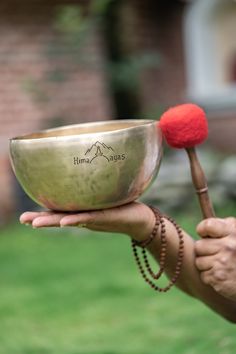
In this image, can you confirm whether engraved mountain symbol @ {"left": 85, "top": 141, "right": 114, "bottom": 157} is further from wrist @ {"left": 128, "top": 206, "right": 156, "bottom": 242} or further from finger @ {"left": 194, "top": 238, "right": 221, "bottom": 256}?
finger @ {"left": 194, "top": 238, "right": 221, "bottom": 256}

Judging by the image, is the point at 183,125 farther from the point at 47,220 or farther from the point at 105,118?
the point at 105,118

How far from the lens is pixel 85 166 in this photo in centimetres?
161

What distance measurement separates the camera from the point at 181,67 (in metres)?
8.59

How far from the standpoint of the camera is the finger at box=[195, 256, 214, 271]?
1.82 m

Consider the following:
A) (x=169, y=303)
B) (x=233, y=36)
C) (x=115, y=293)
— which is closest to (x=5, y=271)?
(x=115, y=293)

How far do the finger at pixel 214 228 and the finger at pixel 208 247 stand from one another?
2 centimetres

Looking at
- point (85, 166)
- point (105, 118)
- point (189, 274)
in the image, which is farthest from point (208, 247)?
point (105, 118)

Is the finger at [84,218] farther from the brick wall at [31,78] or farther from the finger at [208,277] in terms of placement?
the brick wall at [31,78]

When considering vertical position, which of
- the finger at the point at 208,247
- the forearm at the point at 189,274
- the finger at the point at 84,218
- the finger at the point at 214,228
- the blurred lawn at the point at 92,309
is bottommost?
the blurred lawn at the point at 92,309

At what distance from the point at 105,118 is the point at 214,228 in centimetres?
583

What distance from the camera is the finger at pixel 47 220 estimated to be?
1.61 metres

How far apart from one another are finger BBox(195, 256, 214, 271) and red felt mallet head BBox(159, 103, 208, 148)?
0.90ft

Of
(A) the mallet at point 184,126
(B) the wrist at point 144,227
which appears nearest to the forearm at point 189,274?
(B) the wrist at point 144,227

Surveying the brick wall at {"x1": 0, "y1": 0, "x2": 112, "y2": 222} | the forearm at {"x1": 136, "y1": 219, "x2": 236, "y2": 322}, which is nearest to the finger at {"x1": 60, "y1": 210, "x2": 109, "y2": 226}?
the forearm at {"x1": 136, "y1": 219, "x2": 236, "y2": 322}
